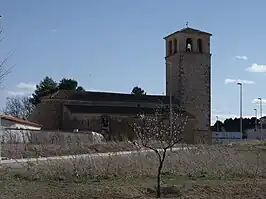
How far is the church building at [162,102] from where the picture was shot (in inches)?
3130

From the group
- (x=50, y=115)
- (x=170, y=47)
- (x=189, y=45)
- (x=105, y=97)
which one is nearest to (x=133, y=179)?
(x=50, y=115)

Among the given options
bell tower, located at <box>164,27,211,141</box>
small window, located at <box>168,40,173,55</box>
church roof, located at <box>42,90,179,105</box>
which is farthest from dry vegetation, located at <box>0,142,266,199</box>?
small window, located at <box>168,40,173,55</box>

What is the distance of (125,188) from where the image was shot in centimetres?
1417

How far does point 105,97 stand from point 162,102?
9596mm

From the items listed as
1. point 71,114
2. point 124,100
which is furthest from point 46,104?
point 124,100

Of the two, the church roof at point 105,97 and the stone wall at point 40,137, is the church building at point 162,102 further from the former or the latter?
the stone wall at point 40,137

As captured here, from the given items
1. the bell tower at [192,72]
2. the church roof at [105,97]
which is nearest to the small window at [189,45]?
the bell tower at [192,72]

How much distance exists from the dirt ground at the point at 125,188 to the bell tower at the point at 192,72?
234ft

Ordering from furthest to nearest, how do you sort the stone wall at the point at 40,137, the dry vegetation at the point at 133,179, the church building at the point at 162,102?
the church building at the point at 162,102 → the stone wall at the point at 40,137 → the dry vegetation at the point at 133,179

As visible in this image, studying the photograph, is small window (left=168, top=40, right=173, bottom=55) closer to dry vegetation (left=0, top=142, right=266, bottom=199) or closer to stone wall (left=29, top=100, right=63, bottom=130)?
stone wall (left=29, top=100, right=63, bottom=130)

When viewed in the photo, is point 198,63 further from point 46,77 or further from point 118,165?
point 118,165

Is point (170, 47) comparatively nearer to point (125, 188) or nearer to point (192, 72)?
point (192, 72)

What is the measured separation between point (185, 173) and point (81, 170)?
371 cm

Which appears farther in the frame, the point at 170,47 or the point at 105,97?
the point at 170,47
